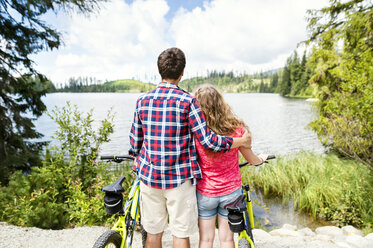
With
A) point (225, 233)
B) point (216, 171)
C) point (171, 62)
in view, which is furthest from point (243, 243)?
point (171, 62)

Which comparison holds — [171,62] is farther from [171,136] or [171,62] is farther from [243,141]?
[243,141]

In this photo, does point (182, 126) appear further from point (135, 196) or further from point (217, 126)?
point (135, 196)

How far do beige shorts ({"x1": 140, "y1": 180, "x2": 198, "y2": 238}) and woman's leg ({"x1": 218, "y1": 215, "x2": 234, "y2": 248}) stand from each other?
8.2 inches

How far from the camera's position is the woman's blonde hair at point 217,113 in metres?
1.72

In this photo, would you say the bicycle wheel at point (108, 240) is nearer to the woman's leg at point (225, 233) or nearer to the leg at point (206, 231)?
the leg at point (206, 231)

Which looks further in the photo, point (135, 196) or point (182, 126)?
point (135, 196)

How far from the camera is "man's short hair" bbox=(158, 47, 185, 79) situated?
5.22 ft

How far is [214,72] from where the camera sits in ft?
488

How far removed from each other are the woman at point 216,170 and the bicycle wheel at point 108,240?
62 cm

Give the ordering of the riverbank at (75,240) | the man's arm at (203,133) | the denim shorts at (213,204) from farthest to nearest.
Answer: the riverbank at (75,240) < the denim shorts at (213,204) < the man's arm at (203,133)

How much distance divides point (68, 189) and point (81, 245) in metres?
1.35

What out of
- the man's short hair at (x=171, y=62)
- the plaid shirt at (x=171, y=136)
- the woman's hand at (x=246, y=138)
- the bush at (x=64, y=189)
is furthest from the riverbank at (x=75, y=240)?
the man's short hair at (x=171, y=62)

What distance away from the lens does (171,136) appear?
5.19ft

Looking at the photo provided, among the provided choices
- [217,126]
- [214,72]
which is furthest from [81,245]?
[214,72]
